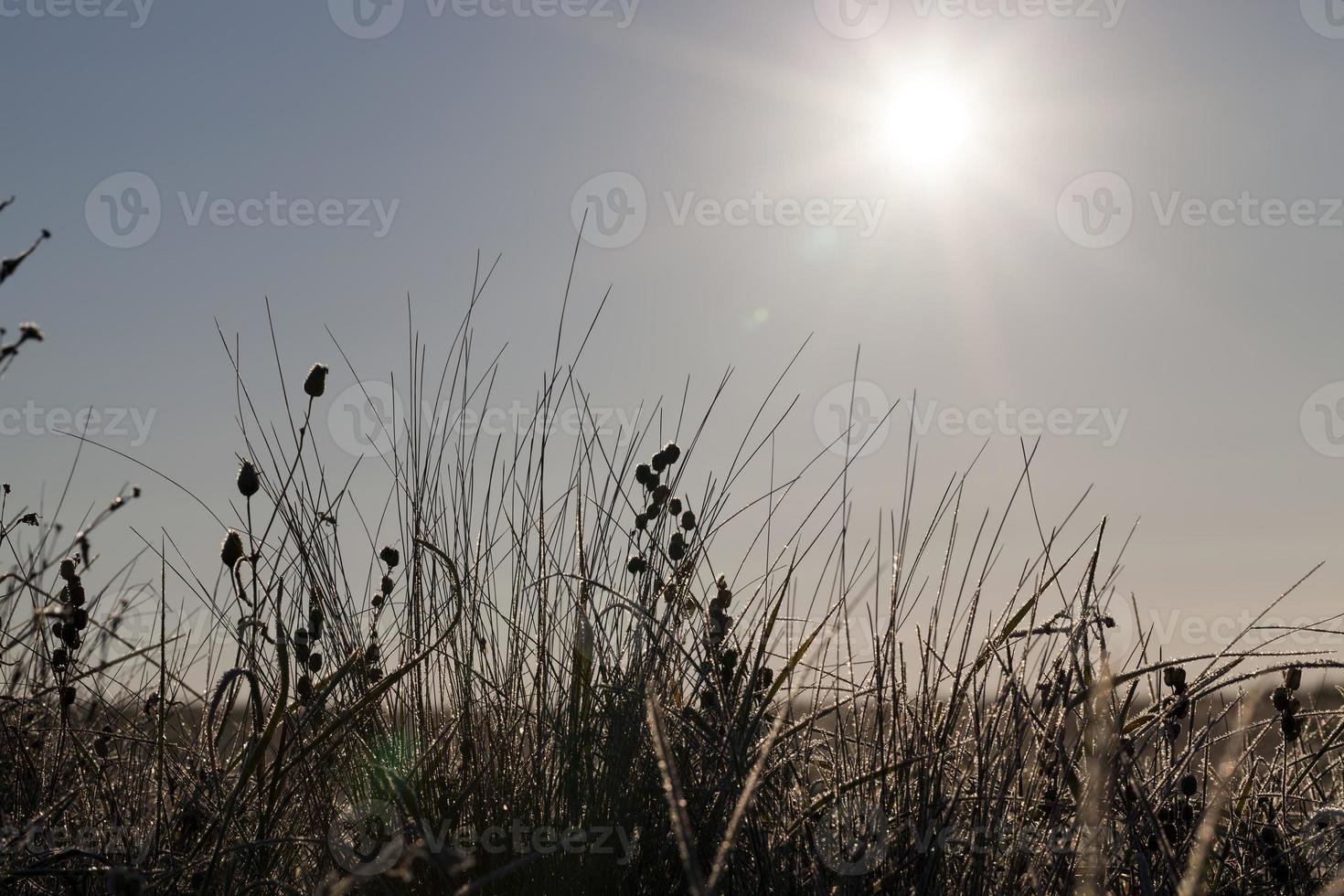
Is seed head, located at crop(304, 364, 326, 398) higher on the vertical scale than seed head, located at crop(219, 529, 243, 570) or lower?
higher

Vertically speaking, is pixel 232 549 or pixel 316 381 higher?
pixel 316 381

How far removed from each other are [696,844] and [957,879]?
0.46 meters

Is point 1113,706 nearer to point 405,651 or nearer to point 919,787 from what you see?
point 919,787

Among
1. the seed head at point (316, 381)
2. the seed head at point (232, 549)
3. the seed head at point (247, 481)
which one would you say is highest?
the seed head at point (316, 381)

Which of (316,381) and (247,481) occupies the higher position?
(316,381)

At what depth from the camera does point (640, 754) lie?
2113 mm

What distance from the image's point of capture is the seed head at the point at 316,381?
2.20m

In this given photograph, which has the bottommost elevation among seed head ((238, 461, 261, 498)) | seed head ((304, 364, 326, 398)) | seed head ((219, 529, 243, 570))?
seed head ((219, 529, 243, 570))

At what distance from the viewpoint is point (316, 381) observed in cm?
220

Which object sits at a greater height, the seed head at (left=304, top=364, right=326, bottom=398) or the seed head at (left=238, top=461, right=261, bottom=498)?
the seed head at (left=304, top=364, right=326, bottom=398)

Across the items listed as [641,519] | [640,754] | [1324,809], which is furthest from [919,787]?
[641,519]

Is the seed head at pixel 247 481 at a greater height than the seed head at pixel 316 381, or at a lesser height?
lesser

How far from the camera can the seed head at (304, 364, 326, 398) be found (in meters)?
2.20

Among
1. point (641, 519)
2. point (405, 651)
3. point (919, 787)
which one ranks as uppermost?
point (641, 519)
